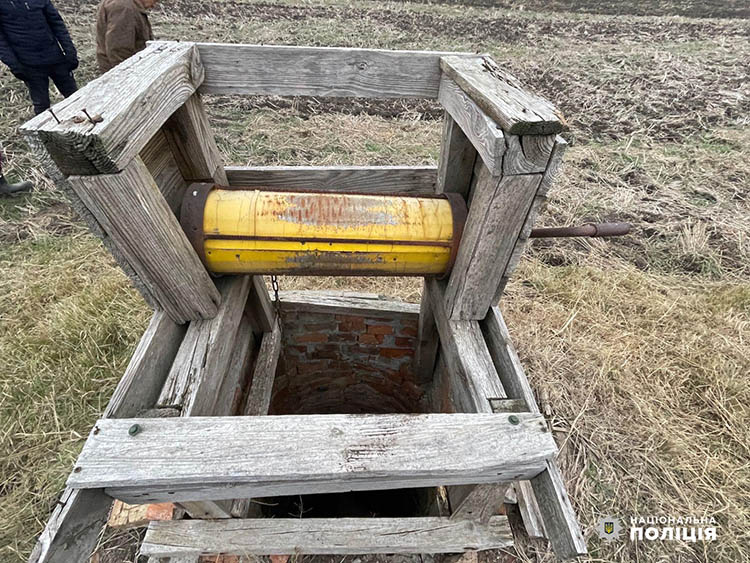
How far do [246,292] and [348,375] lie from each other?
140 centimetres

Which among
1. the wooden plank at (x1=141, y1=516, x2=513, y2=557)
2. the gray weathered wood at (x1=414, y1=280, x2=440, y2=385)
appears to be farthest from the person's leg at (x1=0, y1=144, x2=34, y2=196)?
the gray weathered wood at (x1=414, y1=280, x2=440, y2=385)

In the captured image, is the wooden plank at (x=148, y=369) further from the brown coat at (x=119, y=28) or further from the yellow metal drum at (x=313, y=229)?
the brown coat at (x=119, y=28)

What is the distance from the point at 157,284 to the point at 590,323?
3130 millimetres

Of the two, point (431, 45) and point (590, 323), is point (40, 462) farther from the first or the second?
point (431, 45)

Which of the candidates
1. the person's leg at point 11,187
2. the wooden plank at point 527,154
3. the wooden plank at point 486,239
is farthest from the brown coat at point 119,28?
the wooden plank at point 527,154

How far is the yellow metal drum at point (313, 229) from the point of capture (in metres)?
1.35

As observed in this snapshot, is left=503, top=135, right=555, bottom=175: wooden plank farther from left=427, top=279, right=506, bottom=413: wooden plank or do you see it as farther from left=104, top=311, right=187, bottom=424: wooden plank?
left=104, top=311, right=187, bottom=424: wooden plank

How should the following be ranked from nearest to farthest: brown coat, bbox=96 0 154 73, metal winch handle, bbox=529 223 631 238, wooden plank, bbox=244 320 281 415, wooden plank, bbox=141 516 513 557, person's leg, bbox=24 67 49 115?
metal winch handle, bbox=529 223 631 238
wooden plank, bbox=141 516 513 557
wooden plank, bbox=244 320 281 415
brown coat, bbox=96 0 154 73
person's leg, bbox=24 67 49 115

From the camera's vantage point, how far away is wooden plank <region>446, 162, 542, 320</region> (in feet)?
3.69

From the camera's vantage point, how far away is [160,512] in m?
1.84

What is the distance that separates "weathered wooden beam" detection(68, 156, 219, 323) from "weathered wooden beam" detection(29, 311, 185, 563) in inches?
4.0

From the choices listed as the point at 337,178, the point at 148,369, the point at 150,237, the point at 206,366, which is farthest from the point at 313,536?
the point at 337,178

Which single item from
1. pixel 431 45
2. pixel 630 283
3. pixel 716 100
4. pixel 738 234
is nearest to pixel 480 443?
pixel 630 283

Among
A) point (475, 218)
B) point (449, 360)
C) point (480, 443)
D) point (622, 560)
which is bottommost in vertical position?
point (622, 560)
